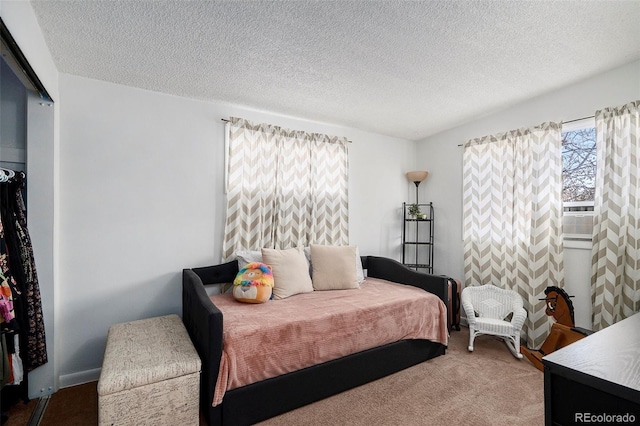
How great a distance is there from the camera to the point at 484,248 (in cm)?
334

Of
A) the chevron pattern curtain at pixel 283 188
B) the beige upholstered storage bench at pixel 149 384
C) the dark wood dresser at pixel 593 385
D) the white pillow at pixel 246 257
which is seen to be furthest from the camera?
the chevron pattern curtain at pixel 283 188

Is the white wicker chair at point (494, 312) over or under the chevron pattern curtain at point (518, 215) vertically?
under

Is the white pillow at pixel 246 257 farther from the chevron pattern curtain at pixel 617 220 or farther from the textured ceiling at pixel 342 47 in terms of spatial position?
the chevron pattern curtain at pixel 617 220

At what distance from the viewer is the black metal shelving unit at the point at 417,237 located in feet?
13.1

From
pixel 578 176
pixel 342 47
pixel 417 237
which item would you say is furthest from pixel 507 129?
pixel 342 47

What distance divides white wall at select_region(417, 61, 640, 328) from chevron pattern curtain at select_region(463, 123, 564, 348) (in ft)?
0.39

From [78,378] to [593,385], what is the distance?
10.4 ft

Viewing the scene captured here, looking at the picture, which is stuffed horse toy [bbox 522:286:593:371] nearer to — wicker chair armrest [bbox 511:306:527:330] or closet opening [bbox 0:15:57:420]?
wicker chair armrest [bbox 511:306:527:330]

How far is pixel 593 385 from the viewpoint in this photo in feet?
2.93

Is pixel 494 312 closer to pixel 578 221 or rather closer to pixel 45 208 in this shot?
pixel 578 221

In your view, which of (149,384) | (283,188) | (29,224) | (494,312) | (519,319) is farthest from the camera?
(283,188)

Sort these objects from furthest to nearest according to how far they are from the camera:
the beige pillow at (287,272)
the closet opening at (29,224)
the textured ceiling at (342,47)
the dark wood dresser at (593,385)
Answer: the beige pillow at (287,272) → the closet opening at (29,224) → the textured ceiling at (342,47) → the dark wood dresser at (593,385)

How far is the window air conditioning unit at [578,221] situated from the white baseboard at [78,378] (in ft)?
14.2

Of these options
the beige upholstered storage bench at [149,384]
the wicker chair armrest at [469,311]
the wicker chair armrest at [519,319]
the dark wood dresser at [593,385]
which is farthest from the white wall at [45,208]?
the wicker chair armrest at [519,319]
